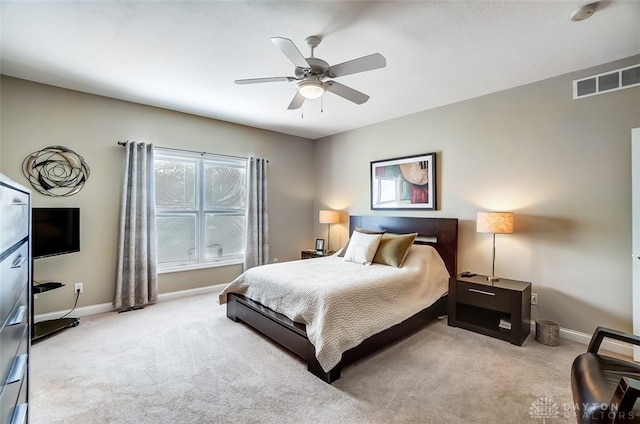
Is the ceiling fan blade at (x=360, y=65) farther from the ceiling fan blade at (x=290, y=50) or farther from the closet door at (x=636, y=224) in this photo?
the closet door at (x=636, y=224)

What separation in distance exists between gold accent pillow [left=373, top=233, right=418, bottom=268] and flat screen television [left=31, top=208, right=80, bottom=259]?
3.47 metres

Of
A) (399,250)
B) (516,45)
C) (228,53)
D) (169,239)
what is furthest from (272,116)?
(516,45)

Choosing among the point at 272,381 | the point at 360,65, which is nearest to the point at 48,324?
the point at 272,381

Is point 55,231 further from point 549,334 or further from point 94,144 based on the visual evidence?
point 549,334

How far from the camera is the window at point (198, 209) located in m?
4.11

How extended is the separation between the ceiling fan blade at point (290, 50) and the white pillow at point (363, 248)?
7.23 ft

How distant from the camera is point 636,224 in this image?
7.89 feet

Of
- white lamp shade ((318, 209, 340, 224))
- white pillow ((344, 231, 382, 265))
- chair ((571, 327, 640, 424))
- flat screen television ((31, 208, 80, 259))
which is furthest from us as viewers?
white lamp shade ((318, 209, 340, 224))

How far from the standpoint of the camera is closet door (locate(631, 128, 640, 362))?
2381 millimetres

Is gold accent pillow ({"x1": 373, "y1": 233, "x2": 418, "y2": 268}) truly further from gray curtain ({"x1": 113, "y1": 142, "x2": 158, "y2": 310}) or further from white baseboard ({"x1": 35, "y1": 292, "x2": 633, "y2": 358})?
gray curtain ({"x1": 113, "y1": 142, "x2": 158, "y2": 310})

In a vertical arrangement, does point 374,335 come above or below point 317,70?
below

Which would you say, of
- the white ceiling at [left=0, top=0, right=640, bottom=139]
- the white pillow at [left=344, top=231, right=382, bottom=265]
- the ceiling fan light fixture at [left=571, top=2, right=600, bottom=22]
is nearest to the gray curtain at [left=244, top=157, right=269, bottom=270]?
the white ceiling at [left=0, top=0, right=640, bottom=139]

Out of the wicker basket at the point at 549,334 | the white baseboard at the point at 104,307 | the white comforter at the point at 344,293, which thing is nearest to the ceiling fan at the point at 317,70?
the white comforter at the point at 344,293

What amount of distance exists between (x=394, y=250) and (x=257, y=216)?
236cm
